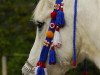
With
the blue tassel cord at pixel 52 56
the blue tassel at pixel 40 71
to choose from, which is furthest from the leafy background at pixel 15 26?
the blue tassel cord at pixel 52 56

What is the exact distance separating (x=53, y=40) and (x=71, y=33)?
179 mm

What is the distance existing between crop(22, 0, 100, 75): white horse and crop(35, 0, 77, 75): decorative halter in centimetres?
3

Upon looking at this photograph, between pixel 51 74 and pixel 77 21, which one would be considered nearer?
pixel 77 21

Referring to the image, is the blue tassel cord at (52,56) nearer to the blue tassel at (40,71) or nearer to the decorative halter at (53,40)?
the decorative halter at (53,40)

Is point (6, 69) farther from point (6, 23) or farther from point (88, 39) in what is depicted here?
point (88, 39)

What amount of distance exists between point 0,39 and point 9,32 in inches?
16.6

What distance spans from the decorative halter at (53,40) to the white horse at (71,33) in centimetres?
3

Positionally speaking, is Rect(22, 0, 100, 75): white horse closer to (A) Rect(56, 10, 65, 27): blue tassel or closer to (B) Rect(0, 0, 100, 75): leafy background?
(A) Rect(56, 10, 65, 27): blue tassel

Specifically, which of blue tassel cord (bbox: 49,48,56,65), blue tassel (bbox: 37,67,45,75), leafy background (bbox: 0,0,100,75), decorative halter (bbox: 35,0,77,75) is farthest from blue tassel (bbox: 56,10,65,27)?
leafy background (bbox: 0,0,100,75)

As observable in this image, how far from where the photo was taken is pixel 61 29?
3.19 metres

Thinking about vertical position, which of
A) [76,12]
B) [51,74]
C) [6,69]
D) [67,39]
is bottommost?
[6,69]

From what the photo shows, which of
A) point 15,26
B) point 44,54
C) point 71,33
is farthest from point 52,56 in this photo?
point 15,26

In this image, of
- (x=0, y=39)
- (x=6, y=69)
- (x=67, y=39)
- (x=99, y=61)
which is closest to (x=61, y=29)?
(x=67, y=39)

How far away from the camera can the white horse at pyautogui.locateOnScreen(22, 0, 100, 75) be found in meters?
3.03
